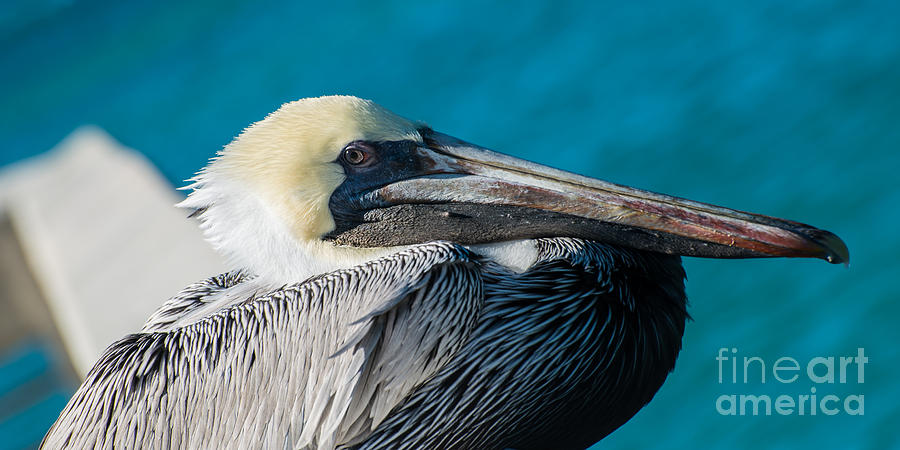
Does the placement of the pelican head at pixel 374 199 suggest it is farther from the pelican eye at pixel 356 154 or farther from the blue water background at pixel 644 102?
the blue water background at pixel 644 102

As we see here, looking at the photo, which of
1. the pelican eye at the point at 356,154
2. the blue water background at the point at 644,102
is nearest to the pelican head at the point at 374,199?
the pelican eye at the point at 356,154

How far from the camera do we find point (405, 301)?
6.56 feet

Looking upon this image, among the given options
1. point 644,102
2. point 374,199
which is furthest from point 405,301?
point 644,102

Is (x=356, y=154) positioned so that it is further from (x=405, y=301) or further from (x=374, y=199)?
(x=405, y=301)

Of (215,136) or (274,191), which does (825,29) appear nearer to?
(215,136)

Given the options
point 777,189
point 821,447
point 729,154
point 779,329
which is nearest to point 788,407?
point 821,447

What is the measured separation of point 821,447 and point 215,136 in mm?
5911

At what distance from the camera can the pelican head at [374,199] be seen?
→ 7.14 ft

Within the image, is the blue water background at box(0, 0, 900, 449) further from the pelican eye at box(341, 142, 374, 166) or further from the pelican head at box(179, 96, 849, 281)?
the pelican eye at box(341, 142, 374, 166)

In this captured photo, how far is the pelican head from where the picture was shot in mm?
2178

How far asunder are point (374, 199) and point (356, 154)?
120 millimetres

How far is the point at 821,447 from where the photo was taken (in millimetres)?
4738

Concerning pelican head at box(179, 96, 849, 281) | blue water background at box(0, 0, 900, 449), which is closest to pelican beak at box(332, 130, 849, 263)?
pelican head at box(179, 96, 849, 281)

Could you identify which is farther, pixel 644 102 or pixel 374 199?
pixel 644 102
